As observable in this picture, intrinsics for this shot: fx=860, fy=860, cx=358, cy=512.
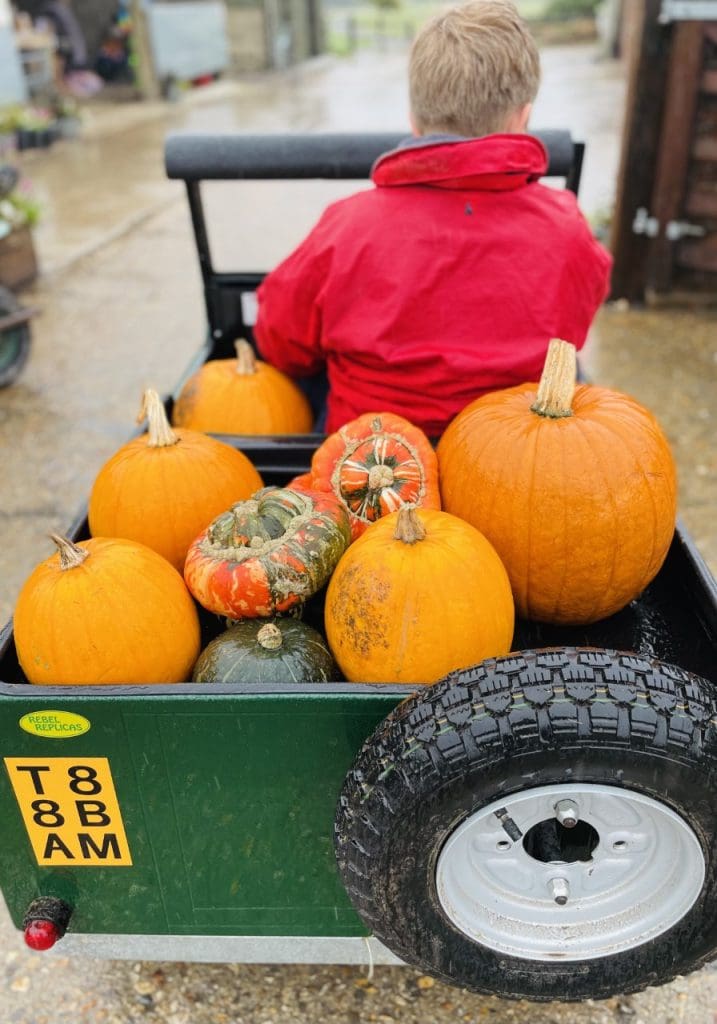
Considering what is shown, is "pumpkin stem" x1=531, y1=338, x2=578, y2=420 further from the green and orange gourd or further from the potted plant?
the potted plant

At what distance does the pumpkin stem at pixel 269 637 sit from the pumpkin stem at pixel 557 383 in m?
0.76

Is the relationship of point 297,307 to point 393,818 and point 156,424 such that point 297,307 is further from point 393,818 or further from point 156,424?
point 393,818

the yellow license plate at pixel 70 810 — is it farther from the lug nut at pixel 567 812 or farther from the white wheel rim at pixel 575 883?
the lug nut at pixel 567 812

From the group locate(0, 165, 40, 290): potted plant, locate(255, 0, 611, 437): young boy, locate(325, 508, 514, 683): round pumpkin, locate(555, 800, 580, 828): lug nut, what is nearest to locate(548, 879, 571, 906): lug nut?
locate(555, 800, 580, 828): lug nut

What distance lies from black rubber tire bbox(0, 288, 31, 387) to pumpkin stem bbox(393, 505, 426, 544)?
14.9 feet

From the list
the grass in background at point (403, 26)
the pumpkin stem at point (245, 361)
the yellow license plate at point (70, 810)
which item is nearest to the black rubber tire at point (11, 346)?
the pumpkin stem at point (245, 361)

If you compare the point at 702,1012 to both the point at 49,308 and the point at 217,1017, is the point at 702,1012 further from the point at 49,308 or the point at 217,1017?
the point at 49,308

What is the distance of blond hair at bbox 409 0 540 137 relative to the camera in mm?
2158

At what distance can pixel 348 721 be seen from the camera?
156 centimetres

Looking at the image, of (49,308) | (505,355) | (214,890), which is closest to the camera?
(214,890)

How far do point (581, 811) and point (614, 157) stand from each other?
11825mm

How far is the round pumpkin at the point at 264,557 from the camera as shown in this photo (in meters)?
1.80

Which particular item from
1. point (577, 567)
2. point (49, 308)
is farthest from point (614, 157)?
point (577, 567)

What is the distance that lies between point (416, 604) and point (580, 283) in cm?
117
